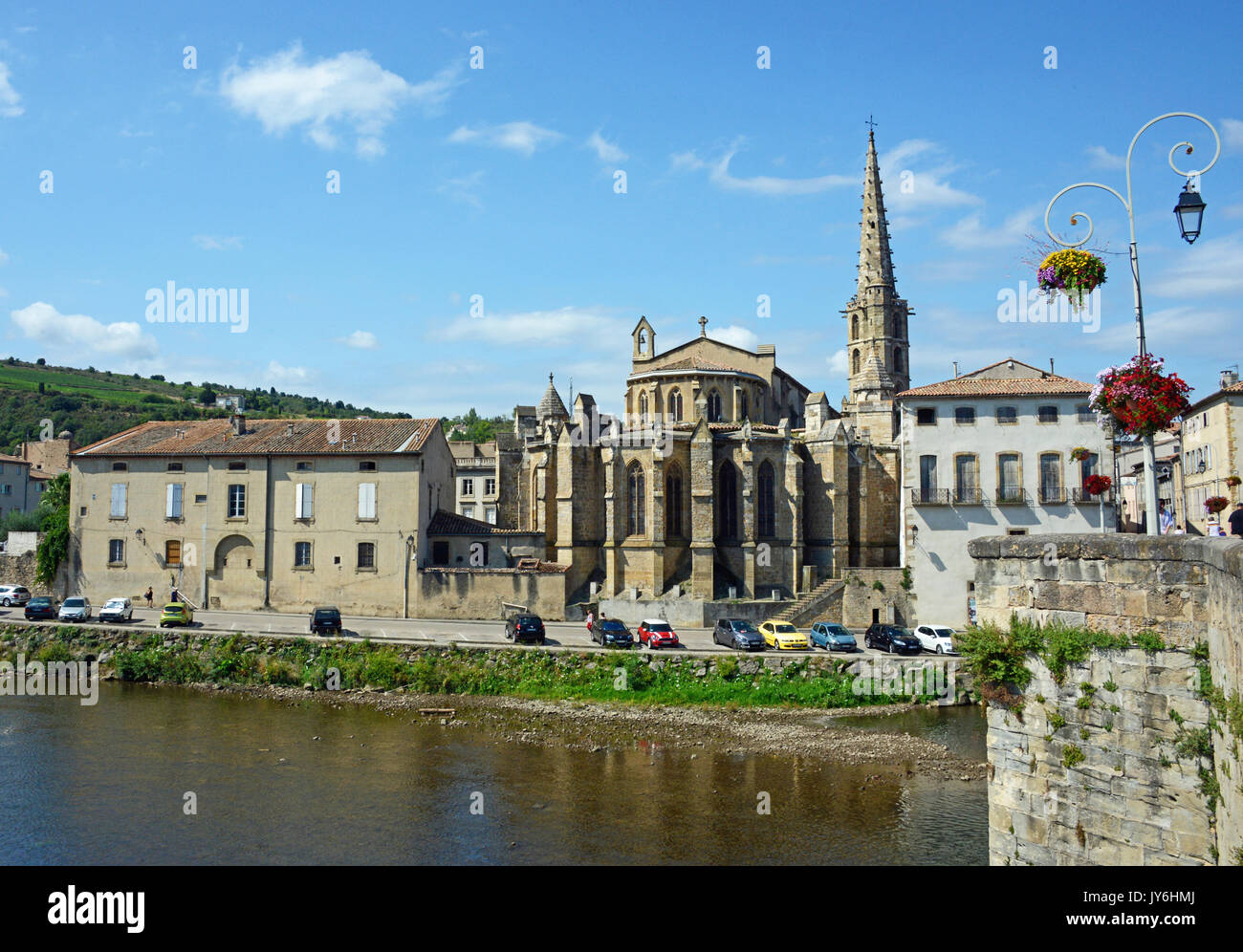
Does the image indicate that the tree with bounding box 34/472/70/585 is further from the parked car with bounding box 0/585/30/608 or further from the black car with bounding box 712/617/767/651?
the black car with bounding box 712/617/767/651

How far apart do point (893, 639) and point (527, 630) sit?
1599 cm

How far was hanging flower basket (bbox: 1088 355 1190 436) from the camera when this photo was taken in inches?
484

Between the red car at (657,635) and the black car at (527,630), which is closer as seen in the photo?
the red car at (657,635)

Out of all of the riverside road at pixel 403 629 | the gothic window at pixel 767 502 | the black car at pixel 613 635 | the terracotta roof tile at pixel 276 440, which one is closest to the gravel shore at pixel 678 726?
the riverside road at pixel 403 629

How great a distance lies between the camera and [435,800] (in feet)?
77.9

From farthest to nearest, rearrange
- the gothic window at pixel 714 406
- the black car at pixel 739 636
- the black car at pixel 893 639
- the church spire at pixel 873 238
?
the church spire at pixel 873 238 → the gothic window at pixel 714 406 → the black car at pixel 739 636 → the black car at pixel 893 639

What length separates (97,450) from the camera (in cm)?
5147

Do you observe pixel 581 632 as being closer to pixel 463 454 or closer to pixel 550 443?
pixel 550 443

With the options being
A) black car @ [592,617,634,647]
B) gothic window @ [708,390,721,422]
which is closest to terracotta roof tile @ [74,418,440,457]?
black car @ [592,617,634,647]

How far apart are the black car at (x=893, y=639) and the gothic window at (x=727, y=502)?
1410 centimetres

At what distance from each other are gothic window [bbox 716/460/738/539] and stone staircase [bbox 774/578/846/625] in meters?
7.07

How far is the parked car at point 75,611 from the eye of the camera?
44.5 m

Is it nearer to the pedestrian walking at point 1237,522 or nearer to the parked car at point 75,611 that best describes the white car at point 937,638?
the pedestrian walking at point 1237,522
